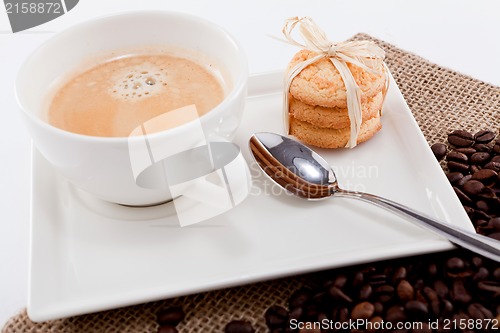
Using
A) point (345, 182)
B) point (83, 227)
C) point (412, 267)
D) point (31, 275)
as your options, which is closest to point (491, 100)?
point (345, 182)

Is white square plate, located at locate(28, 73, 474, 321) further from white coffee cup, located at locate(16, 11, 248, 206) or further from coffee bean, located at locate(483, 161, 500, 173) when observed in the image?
coffee bean, located at locate(483, 161, 500, 173)

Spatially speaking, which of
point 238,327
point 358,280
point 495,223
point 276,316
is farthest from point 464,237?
point 238,327

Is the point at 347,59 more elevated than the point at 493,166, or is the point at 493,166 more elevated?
the point at 347,59

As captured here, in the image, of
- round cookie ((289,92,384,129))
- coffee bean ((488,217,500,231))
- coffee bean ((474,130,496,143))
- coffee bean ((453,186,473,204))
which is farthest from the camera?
coffee bean ((474,130,496,143))

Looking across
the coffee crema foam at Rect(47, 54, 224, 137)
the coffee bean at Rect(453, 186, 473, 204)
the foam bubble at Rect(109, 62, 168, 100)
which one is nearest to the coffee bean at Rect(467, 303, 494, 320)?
the coffee bean at Rect(453, 186, 473, 204)

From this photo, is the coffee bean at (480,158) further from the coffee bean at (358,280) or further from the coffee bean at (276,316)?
the coffee bean at (276,316)

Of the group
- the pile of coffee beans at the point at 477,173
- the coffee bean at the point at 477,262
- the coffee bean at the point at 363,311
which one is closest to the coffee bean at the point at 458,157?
the pile of coffee beans at the point at 477,173

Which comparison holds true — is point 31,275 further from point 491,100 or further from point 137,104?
point 491,100

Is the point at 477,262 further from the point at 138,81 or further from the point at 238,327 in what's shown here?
the point at 138,81
